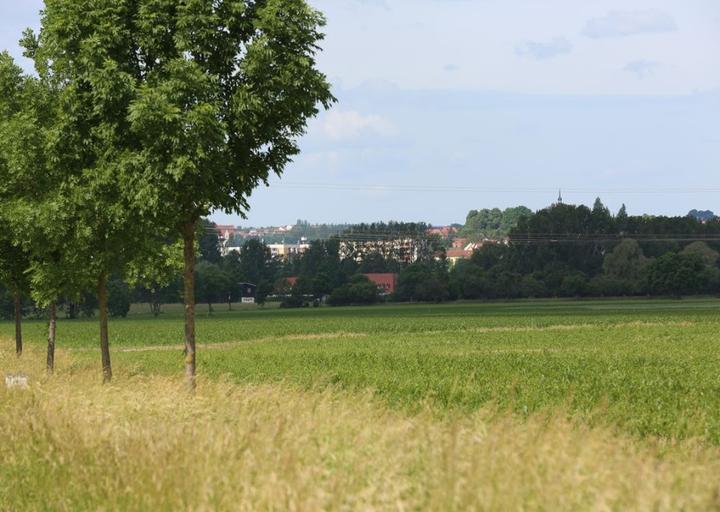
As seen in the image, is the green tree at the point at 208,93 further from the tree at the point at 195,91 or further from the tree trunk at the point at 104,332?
the tree trunk at the point at 104,332

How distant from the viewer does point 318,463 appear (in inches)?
357

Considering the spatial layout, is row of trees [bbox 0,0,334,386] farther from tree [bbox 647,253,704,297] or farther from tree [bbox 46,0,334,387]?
tree [bbox 647,253,704,297]

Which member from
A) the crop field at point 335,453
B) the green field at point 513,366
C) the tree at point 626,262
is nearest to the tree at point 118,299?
the green field at point 513,366

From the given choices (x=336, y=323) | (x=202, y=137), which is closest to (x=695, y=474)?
(x=202, y=137)

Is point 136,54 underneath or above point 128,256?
above

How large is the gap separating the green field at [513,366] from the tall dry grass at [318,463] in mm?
1236

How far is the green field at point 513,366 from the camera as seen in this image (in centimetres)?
2017

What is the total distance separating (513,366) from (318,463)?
25585 mm

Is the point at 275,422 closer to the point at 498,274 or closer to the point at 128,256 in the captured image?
the point at 128,256

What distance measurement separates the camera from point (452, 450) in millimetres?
8617

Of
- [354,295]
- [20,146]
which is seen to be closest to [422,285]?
[354,295]

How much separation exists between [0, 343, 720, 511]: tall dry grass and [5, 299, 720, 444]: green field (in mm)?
1236

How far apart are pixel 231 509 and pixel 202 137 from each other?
10748 millimetres

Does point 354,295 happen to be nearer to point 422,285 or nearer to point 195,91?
point 422,285
